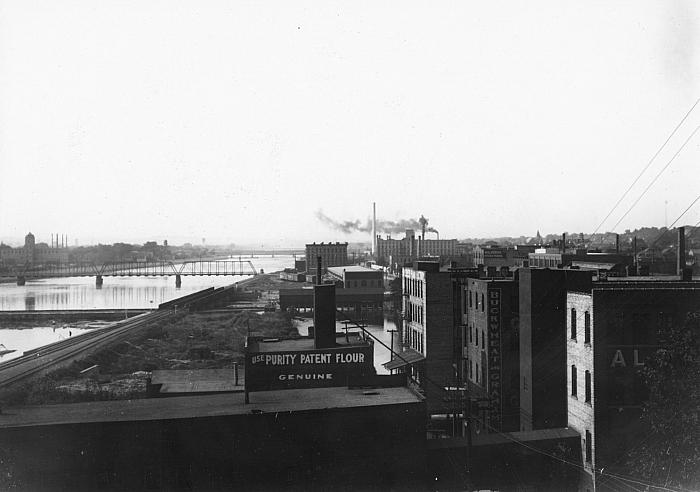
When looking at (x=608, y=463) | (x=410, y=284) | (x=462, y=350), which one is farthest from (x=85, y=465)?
(x=410, y=284)

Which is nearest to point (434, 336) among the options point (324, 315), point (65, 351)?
point (324, 315)

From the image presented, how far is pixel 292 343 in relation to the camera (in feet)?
115

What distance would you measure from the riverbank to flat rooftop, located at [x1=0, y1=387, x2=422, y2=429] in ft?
25.3

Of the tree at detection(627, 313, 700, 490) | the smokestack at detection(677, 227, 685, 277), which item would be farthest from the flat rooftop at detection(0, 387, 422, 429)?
the smokestack at detection(677, 227, 685, 277)

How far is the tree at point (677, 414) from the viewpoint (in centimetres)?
1886

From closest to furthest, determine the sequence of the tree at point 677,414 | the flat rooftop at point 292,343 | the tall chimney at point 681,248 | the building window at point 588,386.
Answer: the tree at point 677,414
the building window at point 588,386
the flat rooftop at point 292,343
the tall chimney at point 681,248

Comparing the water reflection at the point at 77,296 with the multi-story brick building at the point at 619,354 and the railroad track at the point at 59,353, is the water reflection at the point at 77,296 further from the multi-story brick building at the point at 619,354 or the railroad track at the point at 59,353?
the multi-story brick building at the point at 619,354

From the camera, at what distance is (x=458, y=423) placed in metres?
33.5

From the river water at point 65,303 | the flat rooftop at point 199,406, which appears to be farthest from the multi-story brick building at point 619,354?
the river water at point 65,303

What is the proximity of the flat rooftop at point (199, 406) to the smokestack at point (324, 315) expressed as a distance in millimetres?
6686

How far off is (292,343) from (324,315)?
3.81 metres

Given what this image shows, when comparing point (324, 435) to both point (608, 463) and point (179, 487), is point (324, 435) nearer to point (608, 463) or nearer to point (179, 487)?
point (179, 487)

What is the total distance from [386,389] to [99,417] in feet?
37.1

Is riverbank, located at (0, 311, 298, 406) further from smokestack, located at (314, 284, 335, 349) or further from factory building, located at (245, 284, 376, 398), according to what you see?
smokestack, located at (314, 284, 335, 349)
